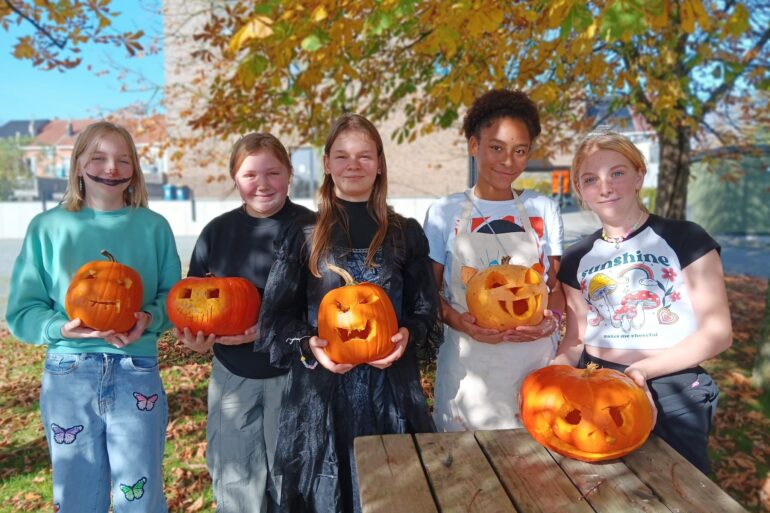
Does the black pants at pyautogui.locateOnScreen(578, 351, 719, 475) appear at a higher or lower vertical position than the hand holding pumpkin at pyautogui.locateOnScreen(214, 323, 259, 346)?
lower

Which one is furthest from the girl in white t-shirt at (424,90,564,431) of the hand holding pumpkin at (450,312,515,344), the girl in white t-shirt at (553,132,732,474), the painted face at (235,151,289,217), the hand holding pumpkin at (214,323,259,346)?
the hand holding pumpkin at (214,323,259,346)

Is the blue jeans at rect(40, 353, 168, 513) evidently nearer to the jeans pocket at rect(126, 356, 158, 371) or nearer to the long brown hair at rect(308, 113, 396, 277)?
the jeans pocket at rect(126, 356, 158, 371)

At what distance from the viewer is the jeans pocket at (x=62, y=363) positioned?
89.7 inches

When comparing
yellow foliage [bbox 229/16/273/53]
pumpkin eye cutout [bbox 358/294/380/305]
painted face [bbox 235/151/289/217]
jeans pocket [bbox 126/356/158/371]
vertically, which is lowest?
jeans pocket [bbox 126/356/158/371]

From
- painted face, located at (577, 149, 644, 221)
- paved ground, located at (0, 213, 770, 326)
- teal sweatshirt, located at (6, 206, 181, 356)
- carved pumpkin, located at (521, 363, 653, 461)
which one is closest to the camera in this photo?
carved pumpkin, located at (521, 363, 653, 461)

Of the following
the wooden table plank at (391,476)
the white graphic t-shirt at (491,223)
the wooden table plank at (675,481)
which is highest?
the white graphic t-shirt at (491,223)

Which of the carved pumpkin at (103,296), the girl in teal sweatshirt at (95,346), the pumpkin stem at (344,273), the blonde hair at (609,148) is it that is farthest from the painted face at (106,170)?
the blonde hair at (609,148)

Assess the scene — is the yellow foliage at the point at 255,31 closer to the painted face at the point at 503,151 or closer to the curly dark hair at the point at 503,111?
the curly dark hair at the point at 503,111

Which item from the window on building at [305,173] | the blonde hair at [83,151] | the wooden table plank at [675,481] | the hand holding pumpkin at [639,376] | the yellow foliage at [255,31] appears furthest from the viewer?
the window on building at [305,173]

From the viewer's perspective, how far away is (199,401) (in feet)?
17.3

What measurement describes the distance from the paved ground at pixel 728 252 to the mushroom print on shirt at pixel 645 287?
29.8 feet

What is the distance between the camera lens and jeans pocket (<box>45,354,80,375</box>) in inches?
89.7

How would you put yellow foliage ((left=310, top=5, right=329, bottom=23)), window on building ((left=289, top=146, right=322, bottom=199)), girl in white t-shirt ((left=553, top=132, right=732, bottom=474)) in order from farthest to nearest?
window on building ((left=289, top=146, right=322, bottom=199)), yellow foliage ((left=310, top=5, right=329, bottom=23)), girl in white t-shirt ((left=553, top=132, right=732, bottom=474))

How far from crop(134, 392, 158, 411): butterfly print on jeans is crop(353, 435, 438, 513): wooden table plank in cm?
101
